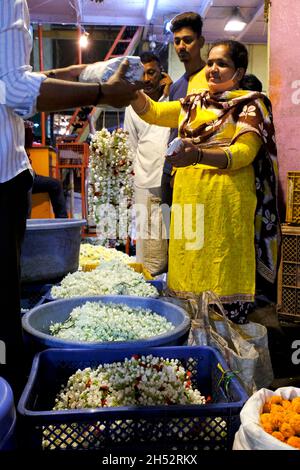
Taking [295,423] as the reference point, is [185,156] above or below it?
above

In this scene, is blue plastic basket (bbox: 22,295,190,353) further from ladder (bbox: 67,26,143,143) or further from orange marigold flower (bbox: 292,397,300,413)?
ladder (bbox: 67,26,143,143)

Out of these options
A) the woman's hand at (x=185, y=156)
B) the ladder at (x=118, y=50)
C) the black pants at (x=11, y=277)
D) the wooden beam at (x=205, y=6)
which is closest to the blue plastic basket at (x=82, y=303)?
the black pants at (x=11, y=277)

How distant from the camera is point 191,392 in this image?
1425 mm

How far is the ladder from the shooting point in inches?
381

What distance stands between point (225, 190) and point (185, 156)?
37 centimetres

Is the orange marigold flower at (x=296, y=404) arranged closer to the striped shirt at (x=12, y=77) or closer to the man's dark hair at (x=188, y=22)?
the striped shirt at (x=12, y=77)

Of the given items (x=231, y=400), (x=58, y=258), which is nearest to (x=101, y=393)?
(x=231, y=400)

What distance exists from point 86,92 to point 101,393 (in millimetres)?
935

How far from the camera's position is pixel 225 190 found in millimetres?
2400

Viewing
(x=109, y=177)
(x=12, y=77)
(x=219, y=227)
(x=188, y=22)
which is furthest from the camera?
(x=188, y=22)

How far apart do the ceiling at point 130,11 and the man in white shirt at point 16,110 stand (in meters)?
5.95

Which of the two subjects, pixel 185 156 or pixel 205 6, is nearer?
pixel 185 156

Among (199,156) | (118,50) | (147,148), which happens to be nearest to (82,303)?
(199,156)

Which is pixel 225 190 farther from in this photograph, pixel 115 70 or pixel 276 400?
pixel 276 400
